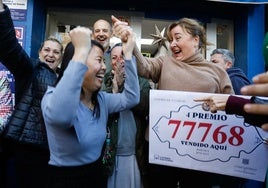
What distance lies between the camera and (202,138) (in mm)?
1912

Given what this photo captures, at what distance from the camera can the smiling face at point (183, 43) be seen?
2.11 metres

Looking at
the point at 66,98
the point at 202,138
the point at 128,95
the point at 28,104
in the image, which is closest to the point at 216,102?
the point at 202,138

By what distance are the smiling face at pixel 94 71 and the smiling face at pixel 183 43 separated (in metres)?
0.78

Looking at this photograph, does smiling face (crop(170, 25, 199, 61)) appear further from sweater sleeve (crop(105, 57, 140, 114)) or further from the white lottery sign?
sweater sleeve (crop(105, 57, 140, 114))

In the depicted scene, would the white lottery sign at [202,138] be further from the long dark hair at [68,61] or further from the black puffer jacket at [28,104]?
the black puffer jacket at [28,104]

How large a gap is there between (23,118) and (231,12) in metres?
3.75

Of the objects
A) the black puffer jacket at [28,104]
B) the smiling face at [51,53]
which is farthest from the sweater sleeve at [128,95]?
the smiling face at [51,53]

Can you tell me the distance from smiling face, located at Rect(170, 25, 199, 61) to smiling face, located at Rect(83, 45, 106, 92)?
78 centimetres

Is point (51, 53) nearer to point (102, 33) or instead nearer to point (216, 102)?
point (102, 33)

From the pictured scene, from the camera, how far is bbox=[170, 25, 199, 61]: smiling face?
2.11 meters

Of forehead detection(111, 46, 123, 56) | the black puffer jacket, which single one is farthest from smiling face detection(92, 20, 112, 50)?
the black puffer jacket

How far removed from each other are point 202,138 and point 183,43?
2.37ft

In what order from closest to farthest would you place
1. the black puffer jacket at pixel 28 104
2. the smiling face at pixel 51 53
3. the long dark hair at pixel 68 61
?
the long dark hair at pixel 68 61 < the black puffer jacket at pixel 28 104 < the smiling face at pixel 51 53

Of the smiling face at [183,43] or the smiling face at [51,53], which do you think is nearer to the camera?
the smiling face at [183,43]
